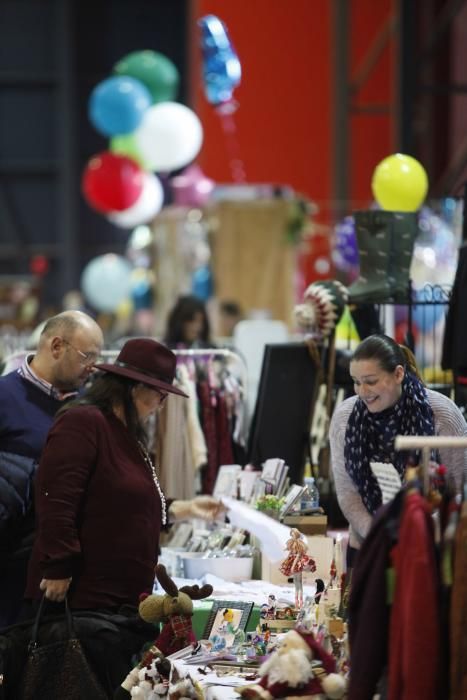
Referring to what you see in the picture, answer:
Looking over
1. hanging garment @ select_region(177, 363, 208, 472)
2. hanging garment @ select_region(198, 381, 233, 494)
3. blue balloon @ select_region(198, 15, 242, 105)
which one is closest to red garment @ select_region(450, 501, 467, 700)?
hanging garment @ select_region(177, 363, 208, 472)

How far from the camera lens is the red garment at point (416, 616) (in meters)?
3.00

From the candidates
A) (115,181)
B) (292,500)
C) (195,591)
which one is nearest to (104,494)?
(195,591)

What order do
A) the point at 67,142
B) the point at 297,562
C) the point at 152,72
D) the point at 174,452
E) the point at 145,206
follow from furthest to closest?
the point at 67,142 < the point at 145,206 < the point at 152,72 < the point at 174,452 < the point at 297,562

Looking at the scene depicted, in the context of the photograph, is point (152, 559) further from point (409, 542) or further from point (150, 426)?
point (150, 426)

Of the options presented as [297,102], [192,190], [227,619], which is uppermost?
[297,102]

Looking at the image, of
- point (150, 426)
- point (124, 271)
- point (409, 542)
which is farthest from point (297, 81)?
point (409, 542)

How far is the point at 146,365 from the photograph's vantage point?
399cm

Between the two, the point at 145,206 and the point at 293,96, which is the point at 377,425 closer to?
the point at 145,206

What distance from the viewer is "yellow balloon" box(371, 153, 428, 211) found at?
606 cm

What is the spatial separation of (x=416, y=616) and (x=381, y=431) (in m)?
0.96

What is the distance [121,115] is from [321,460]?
5.28 meters

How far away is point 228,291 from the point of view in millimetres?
12422

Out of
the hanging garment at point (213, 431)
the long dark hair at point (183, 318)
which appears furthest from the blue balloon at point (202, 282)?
the hanging garment at point (213, 431)

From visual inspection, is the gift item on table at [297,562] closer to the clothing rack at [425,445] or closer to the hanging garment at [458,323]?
the clothing rack at [425,445]
